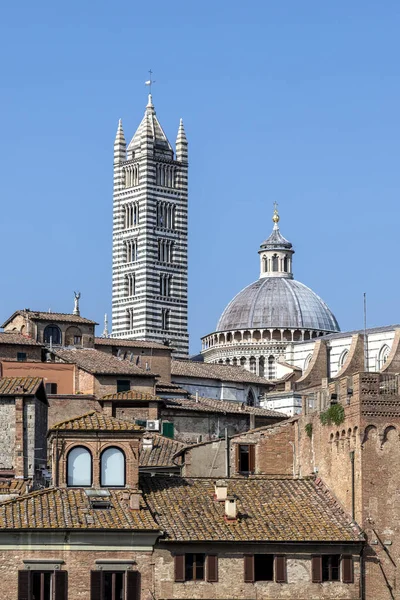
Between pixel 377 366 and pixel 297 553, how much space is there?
72045 millimetres

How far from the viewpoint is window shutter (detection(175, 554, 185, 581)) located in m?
38.4

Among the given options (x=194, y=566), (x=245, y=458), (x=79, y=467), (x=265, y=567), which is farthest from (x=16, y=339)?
(x=194, y=566)

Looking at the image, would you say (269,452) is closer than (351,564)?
No

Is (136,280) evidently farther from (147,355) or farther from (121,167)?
(147,355)

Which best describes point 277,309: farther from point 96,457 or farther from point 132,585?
point 132,585

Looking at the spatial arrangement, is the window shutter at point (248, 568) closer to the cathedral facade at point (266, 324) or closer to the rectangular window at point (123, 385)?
the rectangular window at point (123, 385)

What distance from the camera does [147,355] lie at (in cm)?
8819

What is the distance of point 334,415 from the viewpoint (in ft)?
142

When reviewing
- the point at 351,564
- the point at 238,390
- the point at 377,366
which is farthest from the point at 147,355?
the point at 351,564

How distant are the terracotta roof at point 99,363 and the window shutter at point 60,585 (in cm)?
3160

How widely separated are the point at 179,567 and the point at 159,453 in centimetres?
1270

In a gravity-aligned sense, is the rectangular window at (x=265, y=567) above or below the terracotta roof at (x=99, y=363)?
below

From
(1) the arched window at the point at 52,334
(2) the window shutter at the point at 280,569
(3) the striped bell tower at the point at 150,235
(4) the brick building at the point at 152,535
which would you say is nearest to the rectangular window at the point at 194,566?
(4) the brick building at the point at 152,535

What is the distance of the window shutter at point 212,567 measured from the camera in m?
38.6
